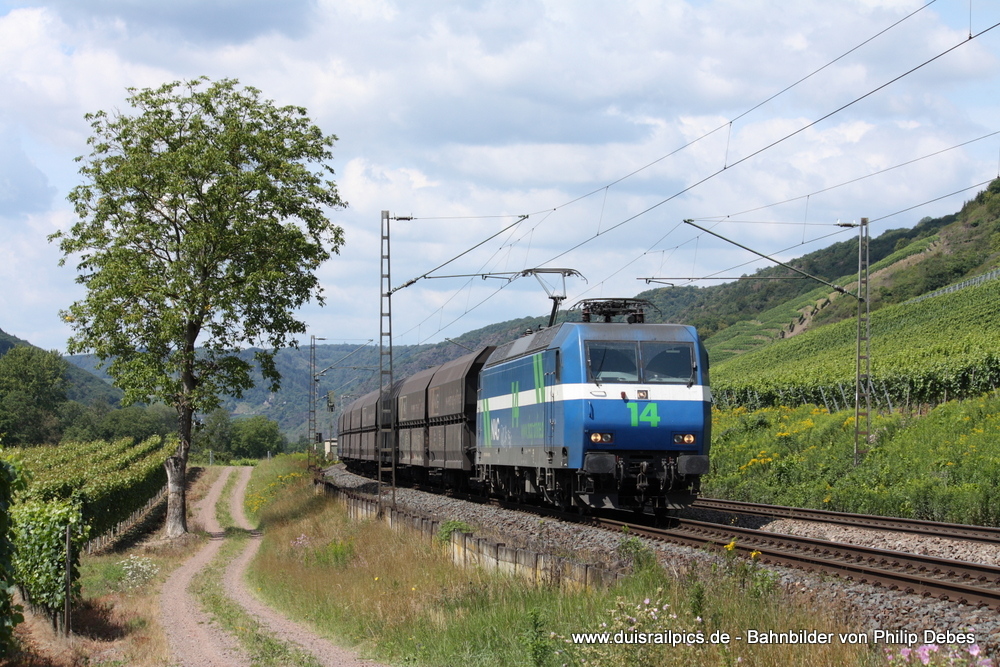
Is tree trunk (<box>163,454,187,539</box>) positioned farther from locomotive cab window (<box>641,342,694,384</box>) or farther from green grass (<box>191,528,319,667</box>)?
locomotive cab window (<box>641,342,694,384</box>)

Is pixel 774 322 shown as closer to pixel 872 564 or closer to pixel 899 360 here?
pixel 899 360

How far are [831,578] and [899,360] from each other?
41111mm

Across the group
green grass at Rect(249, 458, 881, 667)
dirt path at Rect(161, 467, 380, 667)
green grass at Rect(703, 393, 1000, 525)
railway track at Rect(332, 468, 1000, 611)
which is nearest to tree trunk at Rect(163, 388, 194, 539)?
dirt path at Rect(161, 467, 380, 667)

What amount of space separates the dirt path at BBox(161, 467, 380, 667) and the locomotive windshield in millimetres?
7103

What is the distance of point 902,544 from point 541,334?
823 centimetres

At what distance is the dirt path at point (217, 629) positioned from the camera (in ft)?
41.4

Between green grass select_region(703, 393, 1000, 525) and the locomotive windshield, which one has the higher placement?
the locomotive windshield

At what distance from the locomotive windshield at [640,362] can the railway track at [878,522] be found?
4.45 metres

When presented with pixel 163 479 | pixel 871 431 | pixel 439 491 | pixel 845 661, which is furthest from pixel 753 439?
pixel 163 479

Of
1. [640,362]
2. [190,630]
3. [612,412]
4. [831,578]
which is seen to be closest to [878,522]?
[640,362]

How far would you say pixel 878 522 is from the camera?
62.3 ft

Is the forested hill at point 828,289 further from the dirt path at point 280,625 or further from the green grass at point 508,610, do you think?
the green grass at point 508,610

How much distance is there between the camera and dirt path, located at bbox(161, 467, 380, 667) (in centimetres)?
1263

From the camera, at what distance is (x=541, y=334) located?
20703 millimetres
